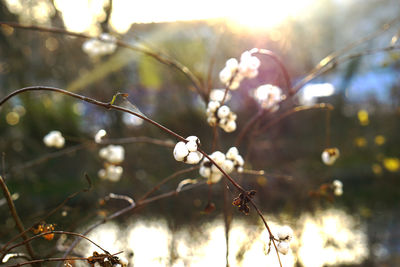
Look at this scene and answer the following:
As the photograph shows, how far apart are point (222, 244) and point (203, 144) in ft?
8.98

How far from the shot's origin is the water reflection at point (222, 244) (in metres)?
2.05

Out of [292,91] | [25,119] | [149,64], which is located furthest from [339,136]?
[292,91]

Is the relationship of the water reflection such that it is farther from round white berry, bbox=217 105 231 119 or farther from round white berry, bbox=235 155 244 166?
round white berry, bbox=217 105 231 119


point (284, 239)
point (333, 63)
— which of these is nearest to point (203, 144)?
point (333, 63)

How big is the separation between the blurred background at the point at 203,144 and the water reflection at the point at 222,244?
11 millimetres

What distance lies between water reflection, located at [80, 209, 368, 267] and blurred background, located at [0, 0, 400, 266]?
0.01 metres

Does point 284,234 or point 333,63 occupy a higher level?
point 333,63

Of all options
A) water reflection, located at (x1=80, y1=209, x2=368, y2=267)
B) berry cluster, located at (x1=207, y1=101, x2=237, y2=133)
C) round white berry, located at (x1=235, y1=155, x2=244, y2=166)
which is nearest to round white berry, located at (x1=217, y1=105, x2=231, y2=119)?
berry cluster, located at (x1=207, y1=101, x2=237, y2=133)

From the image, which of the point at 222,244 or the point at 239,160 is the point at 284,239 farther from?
the point at 222,244

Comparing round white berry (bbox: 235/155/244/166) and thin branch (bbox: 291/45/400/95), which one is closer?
round white berry (bbox: 235/155/244/166)

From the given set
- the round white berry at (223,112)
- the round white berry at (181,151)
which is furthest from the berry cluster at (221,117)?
the round white berry at (181,151)

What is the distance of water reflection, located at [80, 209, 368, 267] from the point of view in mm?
2051

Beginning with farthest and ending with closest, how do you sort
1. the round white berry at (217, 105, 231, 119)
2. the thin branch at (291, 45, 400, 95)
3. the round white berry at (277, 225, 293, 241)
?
the thin branch at (291, 45, 400, 95), the round white berry at (217, 105, 231, 119), the round white berry at (277, 225, 293, 241)

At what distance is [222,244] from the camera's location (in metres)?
2.34
